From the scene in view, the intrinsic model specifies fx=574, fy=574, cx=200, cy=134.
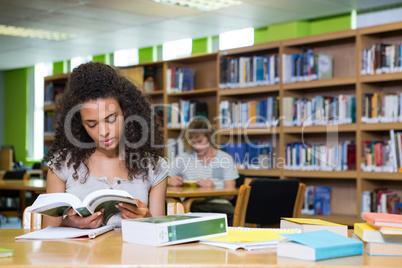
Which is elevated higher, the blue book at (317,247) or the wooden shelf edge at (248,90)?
the wooden shelf edge at (248,90)

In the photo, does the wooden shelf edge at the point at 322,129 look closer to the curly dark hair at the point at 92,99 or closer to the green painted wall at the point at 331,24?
the green painted wall at the point at 331,24

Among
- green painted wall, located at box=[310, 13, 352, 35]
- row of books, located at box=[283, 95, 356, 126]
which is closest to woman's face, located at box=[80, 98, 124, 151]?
row of books, located at box=[283, 95, 356, 126]

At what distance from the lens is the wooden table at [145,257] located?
126 centimetres

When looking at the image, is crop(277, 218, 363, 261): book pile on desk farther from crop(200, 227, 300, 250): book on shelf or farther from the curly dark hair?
the curly dark hair

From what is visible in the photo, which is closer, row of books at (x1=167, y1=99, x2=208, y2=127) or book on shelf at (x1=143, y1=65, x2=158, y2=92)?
row of books at (x1=167, y1=99, x2=208, y2=127)

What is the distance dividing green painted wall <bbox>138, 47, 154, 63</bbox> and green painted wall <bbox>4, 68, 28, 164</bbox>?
150 inches

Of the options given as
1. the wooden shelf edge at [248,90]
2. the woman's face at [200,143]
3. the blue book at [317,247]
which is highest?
the wooden shelf edge at [248,90]

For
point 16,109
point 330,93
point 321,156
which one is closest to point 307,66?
point 330,93

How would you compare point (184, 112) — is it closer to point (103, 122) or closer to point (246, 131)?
point (246, 131)

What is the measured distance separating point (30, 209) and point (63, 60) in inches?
427

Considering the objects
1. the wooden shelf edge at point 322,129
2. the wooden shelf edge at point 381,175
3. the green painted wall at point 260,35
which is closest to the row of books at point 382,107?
the wooden shelf edge at point 322,129

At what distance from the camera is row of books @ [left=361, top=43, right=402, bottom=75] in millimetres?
4855

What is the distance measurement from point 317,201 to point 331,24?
10.6 ft

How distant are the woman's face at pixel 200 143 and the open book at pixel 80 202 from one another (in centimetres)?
334
